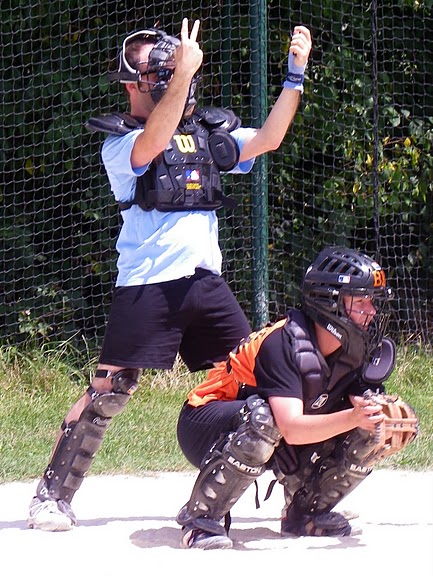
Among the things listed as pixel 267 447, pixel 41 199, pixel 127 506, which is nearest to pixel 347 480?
pixel 267 447

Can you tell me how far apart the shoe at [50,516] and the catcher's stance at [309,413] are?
18.6 inches

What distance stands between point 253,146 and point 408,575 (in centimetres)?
184

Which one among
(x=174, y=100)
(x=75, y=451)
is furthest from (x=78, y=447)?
(x=174, y=100)

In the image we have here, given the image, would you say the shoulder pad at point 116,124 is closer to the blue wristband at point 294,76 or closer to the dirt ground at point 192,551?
the blue wristband at point 294,76

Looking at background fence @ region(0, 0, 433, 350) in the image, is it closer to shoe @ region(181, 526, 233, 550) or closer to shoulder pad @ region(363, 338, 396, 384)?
shoulder pad @ region(363, 338, 396, 384)

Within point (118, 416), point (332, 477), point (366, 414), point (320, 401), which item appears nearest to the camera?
point (366, 414)

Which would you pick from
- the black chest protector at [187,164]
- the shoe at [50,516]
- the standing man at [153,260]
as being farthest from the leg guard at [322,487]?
the black chest protector at [187,164]

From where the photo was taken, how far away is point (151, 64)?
437 centimetres

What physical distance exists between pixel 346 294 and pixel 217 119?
39.5 inches

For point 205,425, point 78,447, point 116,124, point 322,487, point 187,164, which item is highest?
point 116,124

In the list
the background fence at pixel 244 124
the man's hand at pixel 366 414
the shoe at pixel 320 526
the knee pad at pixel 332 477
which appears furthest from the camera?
the background fence at pixel 244 124

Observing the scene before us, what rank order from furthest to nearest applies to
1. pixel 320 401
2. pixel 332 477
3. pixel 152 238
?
pixel 152 238 < pixel 332 477 < pixel 320 401

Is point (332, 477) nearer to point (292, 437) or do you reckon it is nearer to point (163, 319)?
point (292, 437)

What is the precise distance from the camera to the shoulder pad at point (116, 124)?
4375 mm
